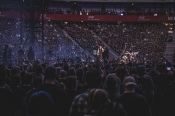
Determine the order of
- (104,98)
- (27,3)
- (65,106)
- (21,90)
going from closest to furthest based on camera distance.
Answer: (104,98) → (65,106) → (21,90) → (27,3)

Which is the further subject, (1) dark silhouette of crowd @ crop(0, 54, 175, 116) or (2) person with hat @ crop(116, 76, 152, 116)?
(2) person with hat @ crop(116, 76, 152, 116)

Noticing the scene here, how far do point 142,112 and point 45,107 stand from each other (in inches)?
65.3


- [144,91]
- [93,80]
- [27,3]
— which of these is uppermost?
[27,3]

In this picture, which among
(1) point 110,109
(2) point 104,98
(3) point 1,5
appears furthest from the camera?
(3) point 1,5

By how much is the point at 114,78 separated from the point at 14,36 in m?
37.8

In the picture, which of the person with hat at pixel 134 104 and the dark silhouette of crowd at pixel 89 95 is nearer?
the dark silhouette of crowd at pixel 89 95

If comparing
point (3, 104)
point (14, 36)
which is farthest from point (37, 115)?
point (14, 36)

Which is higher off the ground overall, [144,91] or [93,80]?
[93,80]

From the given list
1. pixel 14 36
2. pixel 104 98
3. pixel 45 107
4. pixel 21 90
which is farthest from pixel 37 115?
pixel 14 36

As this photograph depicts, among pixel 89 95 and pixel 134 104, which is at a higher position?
pixel 89 95

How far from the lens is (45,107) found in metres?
5.05

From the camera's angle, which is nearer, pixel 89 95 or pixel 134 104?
pixel 89 95

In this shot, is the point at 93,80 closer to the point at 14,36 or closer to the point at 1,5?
the point at 14,36

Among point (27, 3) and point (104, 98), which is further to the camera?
point (27, 3)
